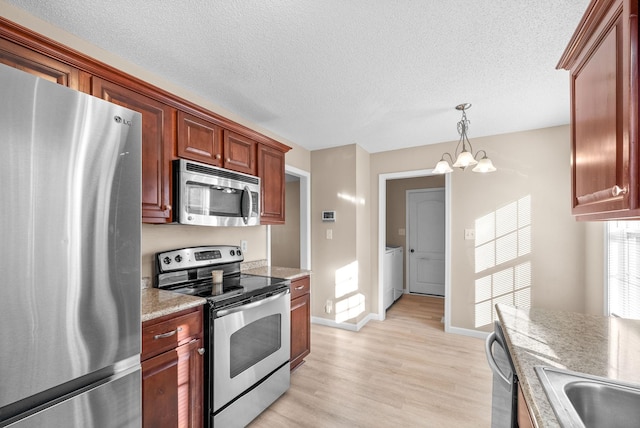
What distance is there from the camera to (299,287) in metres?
2.64

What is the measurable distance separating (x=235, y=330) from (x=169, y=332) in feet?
1.41

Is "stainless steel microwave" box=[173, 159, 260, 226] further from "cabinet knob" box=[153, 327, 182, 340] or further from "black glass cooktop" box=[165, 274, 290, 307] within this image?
"cabinet knob" box=[153, 327, 182, 340]

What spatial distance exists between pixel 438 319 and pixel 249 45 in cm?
400

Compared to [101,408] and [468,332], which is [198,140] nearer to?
[101,408]

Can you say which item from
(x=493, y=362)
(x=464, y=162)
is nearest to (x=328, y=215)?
(x=464, y=162)

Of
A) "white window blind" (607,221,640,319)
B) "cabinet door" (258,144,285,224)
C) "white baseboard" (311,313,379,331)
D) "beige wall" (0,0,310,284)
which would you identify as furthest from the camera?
"white baseboard" (311,313,379,331)

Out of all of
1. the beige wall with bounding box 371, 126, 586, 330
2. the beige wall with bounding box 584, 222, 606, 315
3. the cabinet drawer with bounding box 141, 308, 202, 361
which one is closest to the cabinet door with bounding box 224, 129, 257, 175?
the cabinet drawer with bounding box 141, 308, 202, 361

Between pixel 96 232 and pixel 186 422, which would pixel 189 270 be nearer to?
pixel 186 422

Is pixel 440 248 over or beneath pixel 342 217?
beneath

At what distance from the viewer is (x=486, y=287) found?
3.40 meters

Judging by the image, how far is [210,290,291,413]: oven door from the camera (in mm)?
1715

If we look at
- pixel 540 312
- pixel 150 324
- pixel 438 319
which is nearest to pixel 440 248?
pixel 438 319

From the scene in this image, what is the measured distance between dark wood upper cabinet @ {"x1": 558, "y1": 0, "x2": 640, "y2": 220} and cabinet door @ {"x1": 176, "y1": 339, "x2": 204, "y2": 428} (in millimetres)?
1987

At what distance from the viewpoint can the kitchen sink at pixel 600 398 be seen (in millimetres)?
882
